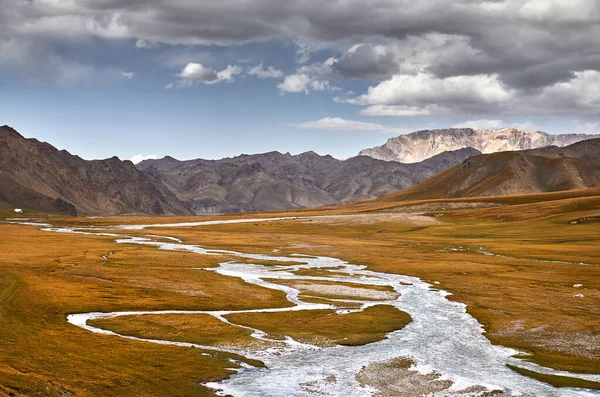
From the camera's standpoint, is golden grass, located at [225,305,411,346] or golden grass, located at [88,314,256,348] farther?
golden grass, located at [225,305,411,346]

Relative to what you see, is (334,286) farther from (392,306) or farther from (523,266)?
(523,266)

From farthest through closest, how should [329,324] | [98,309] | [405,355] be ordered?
[98,309]
[329,324]
[405,355]

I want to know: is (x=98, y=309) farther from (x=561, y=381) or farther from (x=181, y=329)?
(x=561, y=381)

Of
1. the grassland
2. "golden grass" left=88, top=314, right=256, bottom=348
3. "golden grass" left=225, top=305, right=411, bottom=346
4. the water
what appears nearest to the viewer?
the grassland

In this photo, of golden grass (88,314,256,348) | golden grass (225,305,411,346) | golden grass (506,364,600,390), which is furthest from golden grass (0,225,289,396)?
golden grass (506,364,600,390)

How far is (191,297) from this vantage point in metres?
65.9

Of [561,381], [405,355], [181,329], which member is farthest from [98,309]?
[561,381]

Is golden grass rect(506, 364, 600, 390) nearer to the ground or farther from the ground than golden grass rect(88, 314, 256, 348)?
nearer to the ground

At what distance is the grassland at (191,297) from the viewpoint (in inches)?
1361

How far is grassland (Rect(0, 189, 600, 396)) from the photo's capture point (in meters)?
34.6

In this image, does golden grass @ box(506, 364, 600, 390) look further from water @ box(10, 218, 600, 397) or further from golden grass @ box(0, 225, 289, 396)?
golden grass @ box(0, 225, 289, 396)

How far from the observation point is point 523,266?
9838 centimetres

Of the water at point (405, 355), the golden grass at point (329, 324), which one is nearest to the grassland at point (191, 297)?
the golden grass at point (329, 324)

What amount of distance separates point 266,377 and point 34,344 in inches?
623
